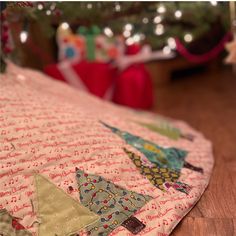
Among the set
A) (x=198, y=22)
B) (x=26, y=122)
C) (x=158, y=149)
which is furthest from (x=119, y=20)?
(x=26, y=122)

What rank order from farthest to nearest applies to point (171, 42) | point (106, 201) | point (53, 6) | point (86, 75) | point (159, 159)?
1. point (171, 42)
2. point (86, 75)
3. point (53, 6)
4. point (159, 159)
5. point (106, 201)

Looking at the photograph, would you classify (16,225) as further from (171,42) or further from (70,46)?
(171,42)

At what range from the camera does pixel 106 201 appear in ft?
3.20

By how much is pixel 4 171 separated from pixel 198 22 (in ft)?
5.77

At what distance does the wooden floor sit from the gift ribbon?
0.55m

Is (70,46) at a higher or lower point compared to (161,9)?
lower

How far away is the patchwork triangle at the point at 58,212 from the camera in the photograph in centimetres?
89

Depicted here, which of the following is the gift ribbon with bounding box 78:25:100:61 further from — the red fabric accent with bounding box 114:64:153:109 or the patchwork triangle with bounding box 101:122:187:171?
the patchwork triangle with bounding box 101:122:187:171

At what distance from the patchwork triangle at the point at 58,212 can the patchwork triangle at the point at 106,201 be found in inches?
0.9

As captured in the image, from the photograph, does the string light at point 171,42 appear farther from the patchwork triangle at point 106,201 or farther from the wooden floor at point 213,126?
the patchwork triangle at point 106,201

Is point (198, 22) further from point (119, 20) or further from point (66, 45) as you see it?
point (66, 45)

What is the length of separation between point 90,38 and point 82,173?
4.41ft

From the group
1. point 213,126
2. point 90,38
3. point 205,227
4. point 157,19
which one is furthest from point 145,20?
point 205,227

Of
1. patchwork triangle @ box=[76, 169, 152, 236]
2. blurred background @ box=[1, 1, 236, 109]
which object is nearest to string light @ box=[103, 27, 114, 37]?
blurred background @ box=[1, 1, 236, 109]
